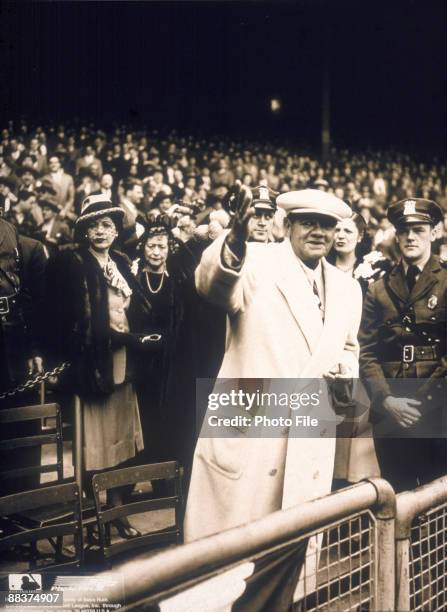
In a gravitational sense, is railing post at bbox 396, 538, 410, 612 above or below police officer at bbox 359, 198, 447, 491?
below

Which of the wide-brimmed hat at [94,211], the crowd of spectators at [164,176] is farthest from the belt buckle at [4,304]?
the wide-brimmed hat at [94,211]

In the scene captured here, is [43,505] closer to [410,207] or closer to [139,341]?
[139,341]

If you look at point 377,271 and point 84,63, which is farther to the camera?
point 377,271

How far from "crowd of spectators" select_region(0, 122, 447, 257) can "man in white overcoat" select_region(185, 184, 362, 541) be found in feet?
0.36

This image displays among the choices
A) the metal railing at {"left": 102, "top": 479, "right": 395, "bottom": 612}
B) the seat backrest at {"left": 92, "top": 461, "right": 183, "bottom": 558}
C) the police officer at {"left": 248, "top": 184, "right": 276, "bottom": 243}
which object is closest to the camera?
the metal railing at {"left": 102, "top": 479, "right": 395, "bottom": 612}

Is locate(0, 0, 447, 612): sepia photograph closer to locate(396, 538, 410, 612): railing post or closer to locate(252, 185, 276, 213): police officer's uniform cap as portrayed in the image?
locate(252, 185, 276, 213): police officer's uniform cap

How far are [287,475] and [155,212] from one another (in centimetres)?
135

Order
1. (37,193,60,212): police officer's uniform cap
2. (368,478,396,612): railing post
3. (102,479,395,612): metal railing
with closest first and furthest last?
(102,479,395,612): metal railing → (368,478,396,612): railing post → (37,193,60,212): police officer's uniform cap

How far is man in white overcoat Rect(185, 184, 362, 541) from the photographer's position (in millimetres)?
2920

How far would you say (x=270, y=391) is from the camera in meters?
2.96

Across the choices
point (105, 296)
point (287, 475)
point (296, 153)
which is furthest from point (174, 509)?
point (296, 153)

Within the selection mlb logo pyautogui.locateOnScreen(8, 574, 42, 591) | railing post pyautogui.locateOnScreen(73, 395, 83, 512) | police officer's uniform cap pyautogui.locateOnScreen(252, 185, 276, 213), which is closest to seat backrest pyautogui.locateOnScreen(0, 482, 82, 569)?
mlb logo pyautogui.locateOnScreen(8, 574, 42, 591)

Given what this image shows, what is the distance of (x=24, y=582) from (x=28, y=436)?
0.69m

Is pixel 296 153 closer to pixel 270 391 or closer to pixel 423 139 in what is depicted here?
pixel 423 139
